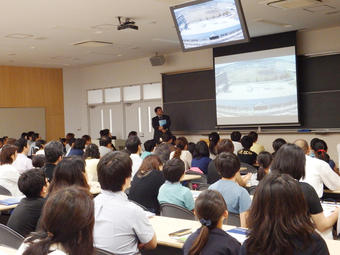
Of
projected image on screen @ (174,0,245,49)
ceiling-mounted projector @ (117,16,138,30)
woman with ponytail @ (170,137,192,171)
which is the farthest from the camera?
ceiling-mounted projector @ (117,16,138,30)

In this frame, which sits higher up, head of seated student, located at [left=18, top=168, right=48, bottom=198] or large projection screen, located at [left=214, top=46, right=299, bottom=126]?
large projection screen, located at [left=214, top=46, right=299, bottom=126]

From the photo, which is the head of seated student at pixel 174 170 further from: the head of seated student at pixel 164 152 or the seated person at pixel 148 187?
the head of seated student at pixel 164 152

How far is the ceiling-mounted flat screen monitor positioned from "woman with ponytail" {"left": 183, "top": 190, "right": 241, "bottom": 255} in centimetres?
351

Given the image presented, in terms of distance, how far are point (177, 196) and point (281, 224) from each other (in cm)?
230

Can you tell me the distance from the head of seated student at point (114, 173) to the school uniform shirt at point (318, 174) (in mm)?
2111

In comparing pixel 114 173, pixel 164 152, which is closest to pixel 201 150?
pixel 164 152

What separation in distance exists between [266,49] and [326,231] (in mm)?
7144

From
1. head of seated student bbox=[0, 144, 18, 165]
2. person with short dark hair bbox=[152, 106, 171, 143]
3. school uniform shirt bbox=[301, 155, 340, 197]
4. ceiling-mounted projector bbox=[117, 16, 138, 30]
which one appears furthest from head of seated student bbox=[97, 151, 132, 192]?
person with short dark hair bbox=[152, 106, 171, 143]

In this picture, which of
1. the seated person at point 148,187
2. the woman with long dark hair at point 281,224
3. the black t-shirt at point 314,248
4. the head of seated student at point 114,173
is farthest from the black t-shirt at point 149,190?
the black t-shirt at point 314,248

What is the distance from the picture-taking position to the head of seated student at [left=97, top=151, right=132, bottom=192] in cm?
293

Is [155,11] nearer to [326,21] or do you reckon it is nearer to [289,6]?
[289,6]

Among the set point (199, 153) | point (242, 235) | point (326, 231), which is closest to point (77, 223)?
point (242, 235)

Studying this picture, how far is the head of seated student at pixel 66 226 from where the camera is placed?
5.56 ft

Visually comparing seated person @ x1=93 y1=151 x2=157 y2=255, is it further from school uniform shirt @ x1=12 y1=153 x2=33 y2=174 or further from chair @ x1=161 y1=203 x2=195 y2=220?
school uniform shirt @ x1=12 y1=153 x2=33 y2=174
